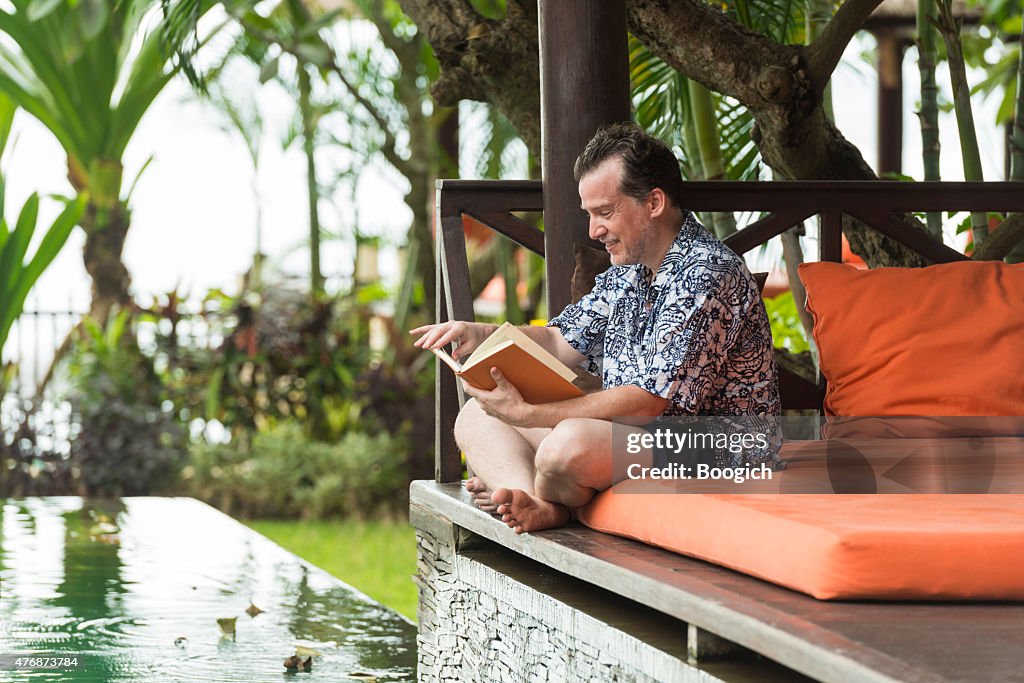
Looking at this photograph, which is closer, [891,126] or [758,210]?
[758,210]

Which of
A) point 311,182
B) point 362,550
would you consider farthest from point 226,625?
point 311,182

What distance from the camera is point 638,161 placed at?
9.95ft

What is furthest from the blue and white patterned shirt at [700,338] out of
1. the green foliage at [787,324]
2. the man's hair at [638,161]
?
the green foliage at [787,324]

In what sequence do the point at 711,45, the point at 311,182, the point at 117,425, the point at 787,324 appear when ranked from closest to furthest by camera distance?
the point at 711,45 < the point at 787,324 < the point at 117,425 < the point at 311,182

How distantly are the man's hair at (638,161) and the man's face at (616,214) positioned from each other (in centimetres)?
2

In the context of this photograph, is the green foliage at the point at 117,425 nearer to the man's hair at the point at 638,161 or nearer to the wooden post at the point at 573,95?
the wooden post at the point at 573,95

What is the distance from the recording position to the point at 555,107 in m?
3.83

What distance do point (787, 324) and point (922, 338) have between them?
7.53 feet

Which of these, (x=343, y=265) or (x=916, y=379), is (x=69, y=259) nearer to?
(x=343, y=265)

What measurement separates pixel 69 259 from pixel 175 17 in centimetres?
609

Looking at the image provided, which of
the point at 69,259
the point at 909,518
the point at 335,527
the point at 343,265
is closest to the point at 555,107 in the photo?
the point at 909,518

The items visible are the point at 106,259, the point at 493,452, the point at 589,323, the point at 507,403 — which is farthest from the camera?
the point at 106,259

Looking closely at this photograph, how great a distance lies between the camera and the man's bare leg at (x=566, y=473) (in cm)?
283

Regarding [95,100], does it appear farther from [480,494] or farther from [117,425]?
[480,494]
